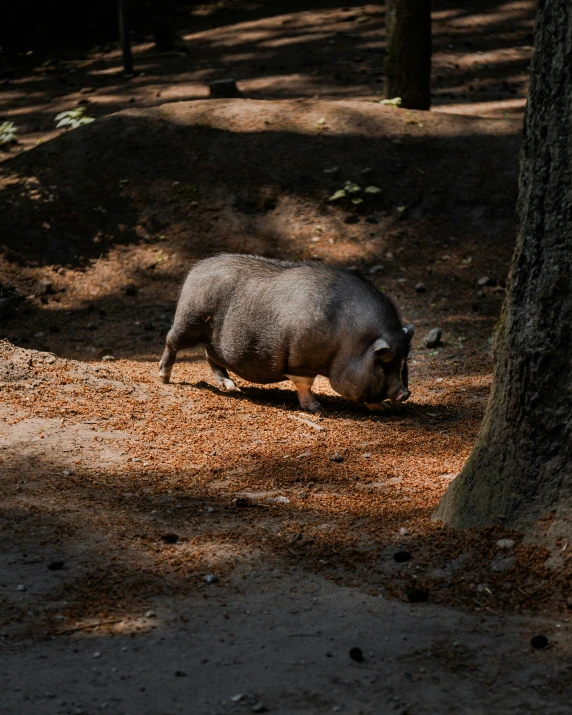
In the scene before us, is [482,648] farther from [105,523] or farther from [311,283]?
[311,283]

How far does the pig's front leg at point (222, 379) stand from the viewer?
8328 millimetres

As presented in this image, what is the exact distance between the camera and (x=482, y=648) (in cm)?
365

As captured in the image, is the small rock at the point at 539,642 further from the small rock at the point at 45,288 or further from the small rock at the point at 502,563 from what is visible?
the small rock at the point at 45,288

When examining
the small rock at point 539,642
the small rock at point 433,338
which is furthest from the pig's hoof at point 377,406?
the small rock at point 539,642

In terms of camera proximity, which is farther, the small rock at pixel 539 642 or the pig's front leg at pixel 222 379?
the pig's front leg at pixel 222 379

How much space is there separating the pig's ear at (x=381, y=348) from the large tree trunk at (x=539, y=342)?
2328 mm

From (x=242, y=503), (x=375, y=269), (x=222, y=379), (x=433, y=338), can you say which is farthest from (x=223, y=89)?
(x=242, y=503)

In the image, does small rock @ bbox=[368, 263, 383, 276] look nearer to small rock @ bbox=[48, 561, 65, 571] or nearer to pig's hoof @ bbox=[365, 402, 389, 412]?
pig's hoof @ bbox=[365, 402, 389, 412]

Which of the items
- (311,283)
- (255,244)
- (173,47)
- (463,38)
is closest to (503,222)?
(255,244)

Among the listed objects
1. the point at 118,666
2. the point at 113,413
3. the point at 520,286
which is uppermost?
the point at 520,286

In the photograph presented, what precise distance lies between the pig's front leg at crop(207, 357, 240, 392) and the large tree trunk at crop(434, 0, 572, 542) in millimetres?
3869

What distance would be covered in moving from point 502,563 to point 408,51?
1058 cm

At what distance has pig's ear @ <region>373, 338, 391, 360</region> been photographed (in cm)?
705

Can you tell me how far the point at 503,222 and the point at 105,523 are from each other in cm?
810
